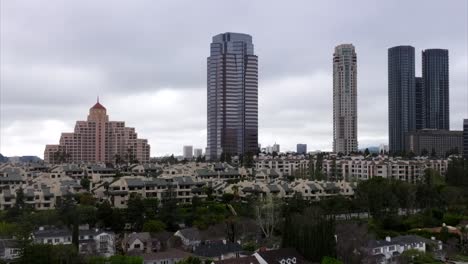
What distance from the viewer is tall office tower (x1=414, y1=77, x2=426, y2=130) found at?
127438 mm

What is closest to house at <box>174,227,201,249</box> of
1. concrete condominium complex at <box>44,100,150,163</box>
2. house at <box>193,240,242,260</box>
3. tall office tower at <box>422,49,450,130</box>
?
house at <box>193,240,242,260</box>

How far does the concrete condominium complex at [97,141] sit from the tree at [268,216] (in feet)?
211

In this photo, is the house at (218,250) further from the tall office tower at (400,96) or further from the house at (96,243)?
the tall office tower at (400,96)

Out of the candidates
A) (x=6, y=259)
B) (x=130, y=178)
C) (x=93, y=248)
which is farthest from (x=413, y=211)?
(x=6, y=259)

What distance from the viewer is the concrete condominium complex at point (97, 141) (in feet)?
326

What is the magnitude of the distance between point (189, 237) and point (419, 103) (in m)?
108

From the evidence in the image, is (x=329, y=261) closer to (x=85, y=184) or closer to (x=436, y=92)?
(x=85, y=184)

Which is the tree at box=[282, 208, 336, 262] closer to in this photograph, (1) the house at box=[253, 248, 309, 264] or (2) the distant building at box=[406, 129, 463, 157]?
(1) the house at box=[253, 248, 309, 264]

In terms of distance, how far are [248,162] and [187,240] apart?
41061 millimetres

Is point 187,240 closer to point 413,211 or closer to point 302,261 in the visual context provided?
point 302,261

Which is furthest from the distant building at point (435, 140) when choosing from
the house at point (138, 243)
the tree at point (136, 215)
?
the house at point (138, 243)

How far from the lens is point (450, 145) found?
111438 mm

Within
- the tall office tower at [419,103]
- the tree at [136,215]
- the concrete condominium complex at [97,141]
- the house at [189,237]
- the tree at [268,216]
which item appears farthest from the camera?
the tall office tower at [419,103]

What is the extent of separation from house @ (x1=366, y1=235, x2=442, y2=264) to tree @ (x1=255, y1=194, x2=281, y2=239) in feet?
21.8
